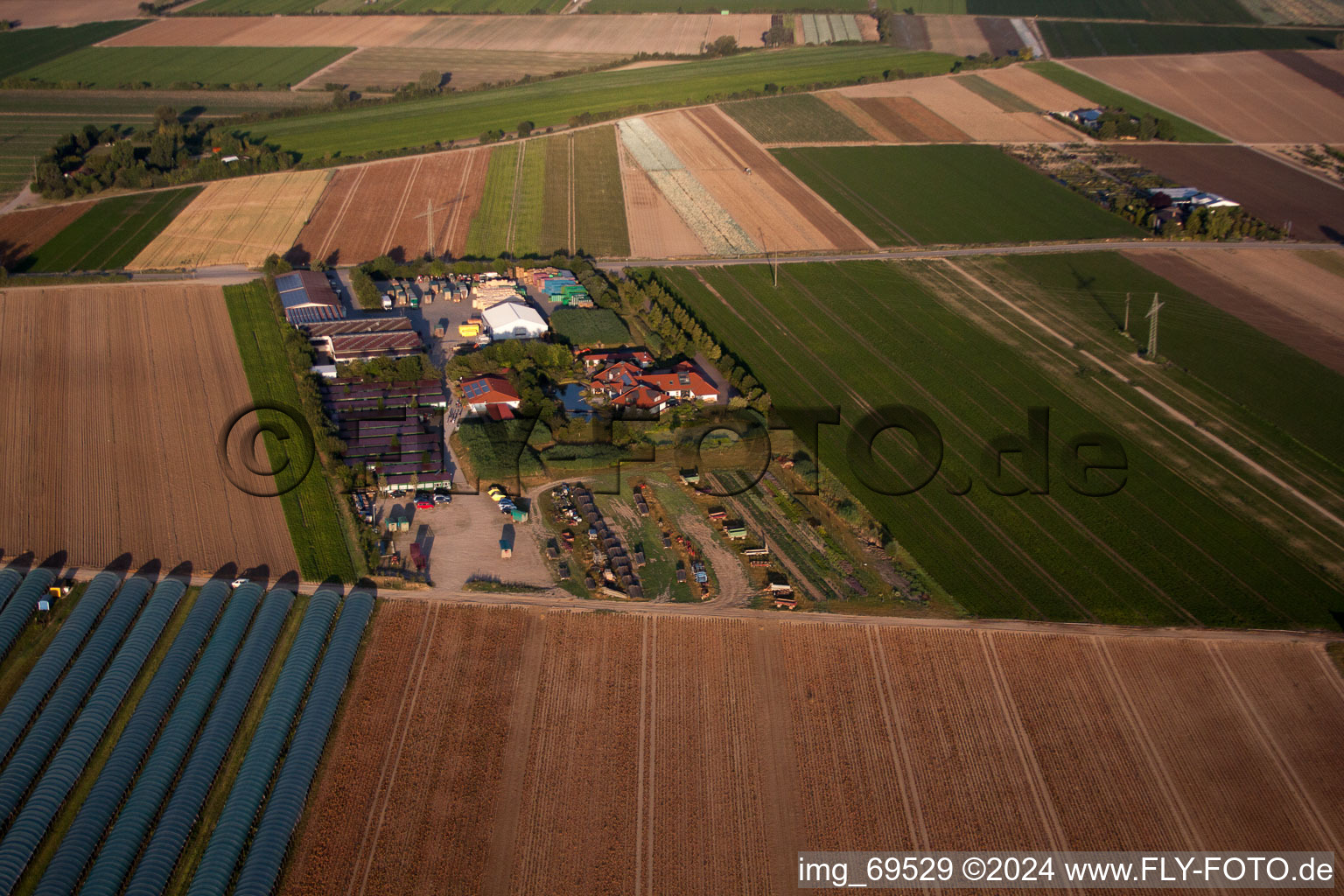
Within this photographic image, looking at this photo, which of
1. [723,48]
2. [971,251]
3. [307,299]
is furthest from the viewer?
[723,48]

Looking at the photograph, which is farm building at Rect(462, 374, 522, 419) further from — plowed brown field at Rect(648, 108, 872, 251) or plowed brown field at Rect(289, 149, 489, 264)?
plowed brown field at Rect(648, 108, 872, 251)

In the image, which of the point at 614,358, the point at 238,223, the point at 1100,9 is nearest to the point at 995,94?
the point at 1100,9

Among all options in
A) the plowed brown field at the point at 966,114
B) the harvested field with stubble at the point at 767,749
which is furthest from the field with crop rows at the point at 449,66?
the harvested field with stubble at the point at 767,749

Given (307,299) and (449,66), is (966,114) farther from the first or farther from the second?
(307,299)

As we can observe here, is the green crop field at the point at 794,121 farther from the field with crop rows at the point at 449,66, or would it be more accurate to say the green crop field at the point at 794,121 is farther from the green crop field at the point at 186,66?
the green crop field at the point at 186,66

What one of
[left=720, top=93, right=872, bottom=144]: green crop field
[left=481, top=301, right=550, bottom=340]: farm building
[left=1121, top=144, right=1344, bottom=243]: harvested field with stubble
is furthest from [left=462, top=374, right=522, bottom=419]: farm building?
[left=1121, top=144, right=1344, bottom=243]: harvested field with stubble

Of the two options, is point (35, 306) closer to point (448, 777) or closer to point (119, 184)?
point (119, 184)

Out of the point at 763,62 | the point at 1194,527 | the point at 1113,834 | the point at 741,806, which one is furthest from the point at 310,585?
the point at 763,62
